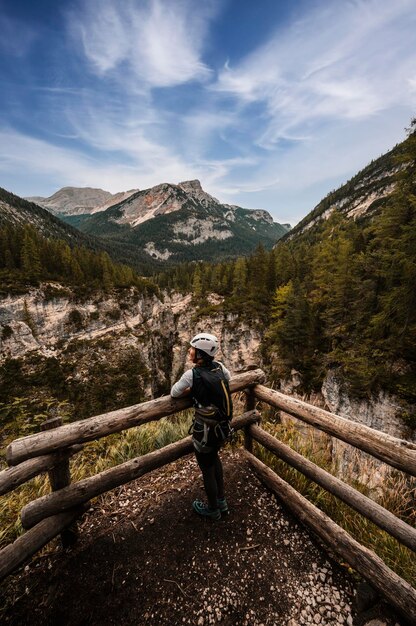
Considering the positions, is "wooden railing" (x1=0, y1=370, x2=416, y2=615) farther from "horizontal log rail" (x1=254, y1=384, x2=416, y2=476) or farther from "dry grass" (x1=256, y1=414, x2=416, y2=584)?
"dry grass" (x1=256, y1=414, x2=416, y2=584)

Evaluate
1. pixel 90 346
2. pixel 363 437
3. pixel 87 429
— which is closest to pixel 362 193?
pixel 90 346

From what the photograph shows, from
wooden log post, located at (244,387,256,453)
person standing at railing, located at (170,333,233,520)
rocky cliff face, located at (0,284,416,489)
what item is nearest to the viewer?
person standing at railing, located at (170,333,233,520)

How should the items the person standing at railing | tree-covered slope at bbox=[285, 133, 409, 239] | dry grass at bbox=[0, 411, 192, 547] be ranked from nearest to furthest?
the person standing at railing < dry grass at bbox=[0, 411, 192, 547] < tree-covered slope at bbox=[285, 133, 409, 239]

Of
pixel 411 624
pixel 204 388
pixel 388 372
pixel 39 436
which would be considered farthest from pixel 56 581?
pixel 388 372

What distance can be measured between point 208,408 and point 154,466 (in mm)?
1611

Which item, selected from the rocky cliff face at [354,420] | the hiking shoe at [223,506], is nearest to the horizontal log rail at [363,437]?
the rocky cliff face at [354,420]

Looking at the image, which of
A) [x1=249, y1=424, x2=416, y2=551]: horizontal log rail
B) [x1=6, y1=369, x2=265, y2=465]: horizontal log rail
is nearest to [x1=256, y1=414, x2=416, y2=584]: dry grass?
[x1=249, y1=424, x2=416, y2=551]: horizontal log rail

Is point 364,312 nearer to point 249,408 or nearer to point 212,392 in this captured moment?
point 249,408

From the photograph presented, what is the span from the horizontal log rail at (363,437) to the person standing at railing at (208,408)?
3.96ft

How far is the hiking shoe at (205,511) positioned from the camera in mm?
3963

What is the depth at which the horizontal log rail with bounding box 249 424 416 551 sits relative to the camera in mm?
2705

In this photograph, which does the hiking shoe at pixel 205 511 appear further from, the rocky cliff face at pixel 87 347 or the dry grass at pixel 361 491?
the rocky cliff face at pixel 87 347

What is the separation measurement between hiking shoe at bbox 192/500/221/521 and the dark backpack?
4.84 feet

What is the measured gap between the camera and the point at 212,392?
3.74 meters
